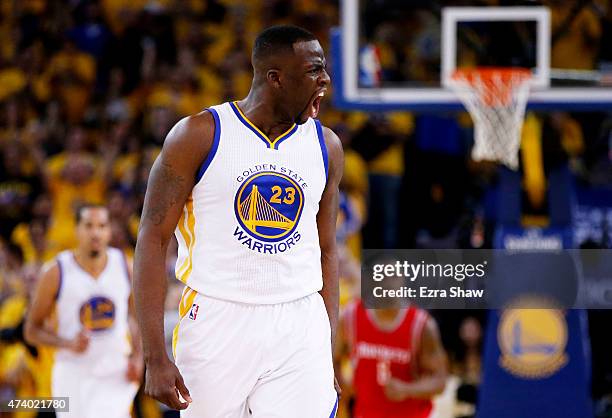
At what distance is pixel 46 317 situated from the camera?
6.75 m

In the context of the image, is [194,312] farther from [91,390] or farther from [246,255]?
[91,390]

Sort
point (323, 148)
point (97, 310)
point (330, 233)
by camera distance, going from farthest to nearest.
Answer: point (97, 310), point (330, 233), point (323, 148)

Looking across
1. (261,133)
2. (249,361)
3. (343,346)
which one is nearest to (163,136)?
(343,346)

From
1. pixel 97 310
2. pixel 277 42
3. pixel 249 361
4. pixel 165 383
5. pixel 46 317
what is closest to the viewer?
pixel 165 383

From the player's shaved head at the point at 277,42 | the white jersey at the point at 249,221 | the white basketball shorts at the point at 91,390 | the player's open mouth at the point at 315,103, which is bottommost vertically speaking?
the white basketball shorts at the point at 91,390

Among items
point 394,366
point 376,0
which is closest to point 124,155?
point 376,0

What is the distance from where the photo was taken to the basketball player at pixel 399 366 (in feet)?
22.0

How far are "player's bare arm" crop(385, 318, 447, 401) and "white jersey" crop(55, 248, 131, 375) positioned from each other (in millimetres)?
1771

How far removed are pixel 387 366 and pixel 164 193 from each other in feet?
11.7

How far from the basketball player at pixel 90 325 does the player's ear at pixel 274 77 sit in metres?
3.38

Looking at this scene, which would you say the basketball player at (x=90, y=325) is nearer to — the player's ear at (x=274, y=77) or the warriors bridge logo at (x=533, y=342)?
the warriors bridge logo at (x=533, y=342)

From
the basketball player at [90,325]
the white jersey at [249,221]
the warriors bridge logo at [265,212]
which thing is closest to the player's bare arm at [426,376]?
the basketball player at [90,325]

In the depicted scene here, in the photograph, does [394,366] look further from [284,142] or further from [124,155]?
[124,155]

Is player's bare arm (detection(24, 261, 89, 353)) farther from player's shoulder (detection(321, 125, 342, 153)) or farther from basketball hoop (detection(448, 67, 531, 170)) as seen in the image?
player's shoulder (detection(321, 125, 342, 153))
